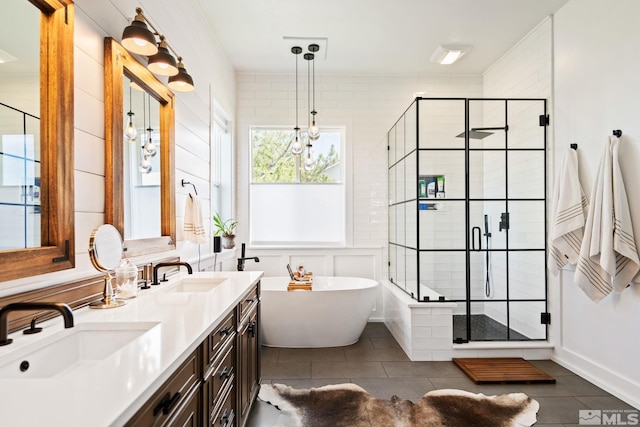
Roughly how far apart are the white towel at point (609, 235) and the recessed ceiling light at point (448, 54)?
186 centimetres

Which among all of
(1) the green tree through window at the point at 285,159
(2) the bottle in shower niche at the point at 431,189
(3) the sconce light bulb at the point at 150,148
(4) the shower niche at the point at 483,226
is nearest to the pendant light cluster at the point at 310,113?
(1) the green tree through window at the point at 285,159

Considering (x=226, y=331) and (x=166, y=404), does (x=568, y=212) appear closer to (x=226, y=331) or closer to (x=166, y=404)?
(x=226, y=331)

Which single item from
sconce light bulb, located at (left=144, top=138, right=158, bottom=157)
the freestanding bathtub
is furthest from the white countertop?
the freestanding bathtub

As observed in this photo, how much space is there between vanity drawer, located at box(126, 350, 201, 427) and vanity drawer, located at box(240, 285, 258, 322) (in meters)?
0.72

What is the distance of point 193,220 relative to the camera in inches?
104

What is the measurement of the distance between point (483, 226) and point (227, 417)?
2.94 m

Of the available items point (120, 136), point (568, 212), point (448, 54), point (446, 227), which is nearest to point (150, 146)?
point (120, 136)

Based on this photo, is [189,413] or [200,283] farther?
[200,283]

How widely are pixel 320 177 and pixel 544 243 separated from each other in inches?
99.9

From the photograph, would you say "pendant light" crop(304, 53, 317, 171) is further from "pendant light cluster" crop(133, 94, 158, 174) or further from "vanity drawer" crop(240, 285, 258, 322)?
"pendant light cluster" crop(133, 94, 158, 174)

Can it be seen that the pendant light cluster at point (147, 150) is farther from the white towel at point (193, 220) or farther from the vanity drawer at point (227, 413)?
the vanity drawer at point (227, 413)

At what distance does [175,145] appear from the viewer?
8.20 ft

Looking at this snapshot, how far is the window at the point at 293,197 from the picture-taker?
14.7 ft

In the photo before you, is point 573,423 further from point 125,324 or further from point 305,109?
point 305,109
